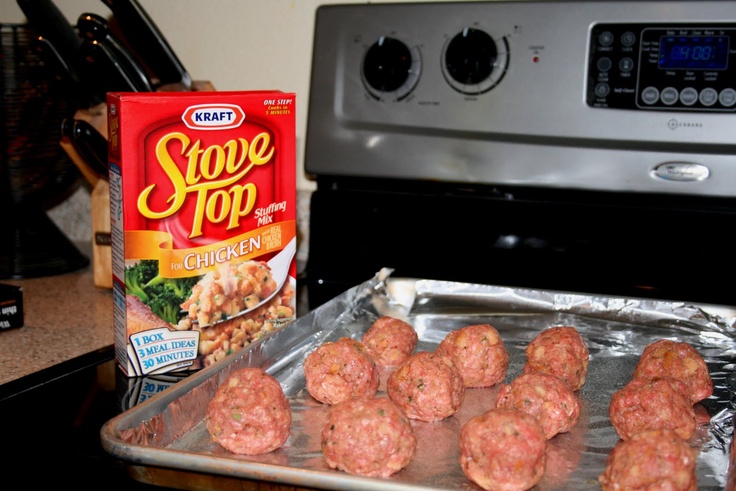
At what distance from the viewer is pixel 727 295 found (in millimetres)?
1413

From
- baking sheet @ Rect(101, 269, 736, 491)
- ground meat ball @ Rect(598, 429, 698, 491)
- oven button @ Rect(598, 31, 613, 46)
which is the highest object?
oven button @ Rect(598, 31, 613, 46)

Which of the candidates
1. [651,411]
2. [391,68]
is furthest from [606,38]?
[651,411]

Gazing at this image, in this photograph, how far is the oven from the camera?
1334 mm

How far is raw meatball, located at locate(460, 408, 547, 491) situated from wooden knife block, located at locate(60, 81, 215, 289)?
872 millimetres

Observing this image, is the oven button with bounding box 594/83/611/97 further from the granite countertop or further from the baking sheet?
the granite countertop

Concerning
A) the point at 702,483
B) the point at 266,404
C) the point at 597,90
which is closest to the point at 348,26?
the point at 597,90

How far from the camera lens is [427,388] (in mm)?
1062

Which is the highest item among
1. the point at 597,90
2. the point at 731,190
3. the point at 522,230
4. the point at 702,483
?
the point at 597,90

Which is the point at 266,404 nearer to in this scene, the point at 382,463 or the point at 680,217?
the point at 382,463

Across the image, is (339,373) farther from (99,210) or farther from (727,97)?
(727,97)

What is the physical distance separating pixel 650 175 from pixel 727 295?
26cm

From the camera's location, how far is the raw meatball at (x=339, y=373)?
3.62ft

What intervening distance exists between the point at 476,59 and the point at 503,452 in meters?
0.76

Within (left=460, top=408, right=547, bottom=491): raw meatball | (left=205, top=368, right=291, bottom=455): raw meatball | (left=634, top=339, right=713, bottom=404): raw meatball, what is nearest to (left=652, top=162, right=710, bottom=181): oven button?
(left=634, top=339, right=713, bottom=404): raw meatball
